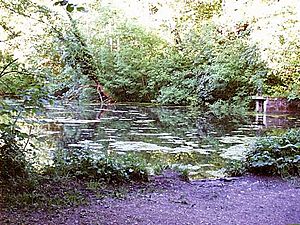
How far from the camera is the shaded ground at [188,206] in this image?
10.9 feet

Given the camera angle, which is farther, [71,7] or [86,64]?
[86,64]

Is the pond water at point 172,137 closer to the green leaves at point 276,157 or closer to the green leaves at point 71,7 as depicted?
the green leaves at point 276,157

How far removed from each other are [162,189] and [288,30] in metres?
11.7

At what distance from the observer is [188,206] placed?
401 centimetres

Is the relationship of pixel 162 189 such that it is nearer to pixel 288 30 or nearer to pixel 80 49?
pixel 288 30

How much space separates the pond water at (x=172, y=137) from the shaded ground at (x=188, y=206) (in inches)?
46.1

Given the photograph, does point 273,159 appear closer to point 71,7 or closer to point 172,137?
point 71,7

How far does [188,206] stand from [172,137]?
19.1 ft

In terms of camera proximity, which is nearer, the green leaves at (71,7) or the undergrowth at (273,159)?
the green leaves at (71,7)

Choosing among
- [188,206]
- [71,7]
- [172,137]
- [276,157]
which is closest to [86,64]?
[172,137]

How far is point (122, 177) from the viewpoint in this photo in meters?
4.93

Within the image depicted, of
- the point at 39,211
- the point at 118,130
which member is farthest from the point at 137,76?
the point at 39,211

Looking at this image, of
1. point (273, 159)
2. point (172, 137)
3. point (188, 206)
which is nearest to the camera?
point (188, 206)

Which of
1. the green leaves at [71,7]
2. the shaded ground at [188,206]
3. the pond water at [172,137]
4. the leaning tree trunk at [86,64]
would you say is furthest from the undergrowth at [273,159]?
the leaning tree trunk at [86,64]
